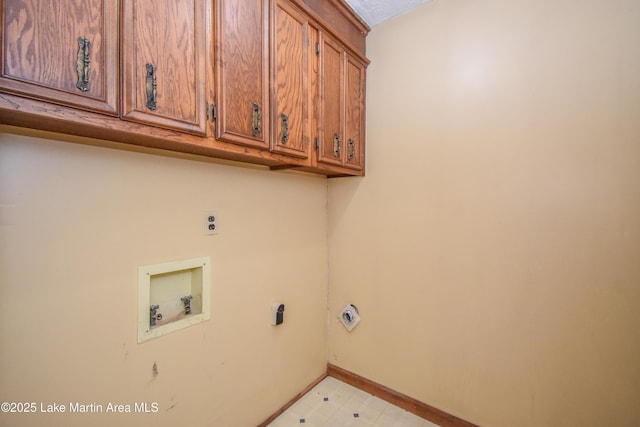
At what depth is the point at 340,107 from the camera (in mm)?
1680

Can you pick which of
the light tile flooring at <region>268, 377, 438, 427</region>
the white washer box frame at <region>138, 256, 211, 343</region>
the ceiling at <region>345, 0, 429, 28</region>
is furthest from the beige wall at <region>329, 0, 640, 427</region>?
the white washer box frame at <region>138, 256, 211, 343</region>

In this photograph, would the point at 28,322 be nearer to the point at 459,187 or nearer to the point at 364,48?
the point at 459,187

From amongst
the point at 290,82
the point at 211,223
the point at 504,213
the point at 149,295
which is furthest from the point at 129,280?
the point at 504,213

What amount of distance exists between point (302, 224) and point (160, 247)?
3.08 ft

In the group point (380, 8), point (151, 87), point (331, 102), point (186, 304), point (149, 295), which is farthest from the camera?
point (380, 8)

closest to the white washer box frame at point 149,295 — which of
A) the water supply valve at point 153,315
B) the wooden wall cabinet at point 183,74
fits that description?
the water supply valve at point 153,315

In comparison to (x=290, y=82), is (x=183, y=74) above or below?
below

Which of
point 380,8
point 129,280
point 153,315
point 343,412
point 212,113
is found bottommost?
point 343,412

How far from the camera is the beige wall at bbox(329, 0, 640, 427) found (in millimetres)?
1202

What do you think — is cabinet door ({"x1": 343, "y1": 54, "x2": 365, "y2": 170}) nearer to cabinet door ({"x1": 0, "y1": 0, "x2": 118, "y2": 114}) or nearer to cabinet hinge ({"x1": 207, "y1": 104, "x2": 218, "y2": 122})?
cabinet hinge ({"x1": 207, "y1": 104, "x2": 218, "y2": 122})

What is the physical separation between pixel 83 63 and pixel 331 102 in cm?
116

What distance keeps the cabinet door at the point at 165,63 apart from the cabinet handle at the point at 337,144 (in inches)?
32.6

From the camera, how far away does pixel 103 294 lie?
1015 millimetres

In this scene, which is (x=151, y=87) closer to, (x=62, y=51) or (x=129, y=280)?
(x=62, y=51)
